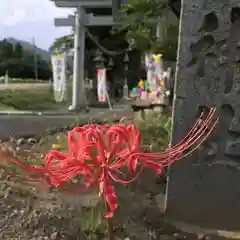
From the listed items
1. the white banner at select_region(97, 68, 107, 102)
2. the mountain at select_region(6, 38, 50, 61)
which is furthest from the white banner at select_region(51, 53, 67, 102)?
the mountain at select_region(6, 38, 50, 61)

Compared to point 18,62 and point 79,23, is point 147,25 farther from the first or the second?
point 18,62

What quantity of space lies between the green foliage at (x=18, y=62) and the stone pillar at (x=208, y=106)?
25.8 metres

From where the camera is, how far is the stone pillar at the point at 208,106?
11.9ft

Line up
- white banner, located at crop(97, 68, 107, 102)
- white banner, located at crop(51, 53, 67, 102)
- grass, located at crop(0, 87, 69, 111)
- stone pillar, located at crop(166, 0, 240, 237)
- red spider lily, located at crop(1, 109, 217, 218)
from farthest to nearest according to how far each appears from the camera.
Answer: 1. white banner, located at crop(97, 68, 107, 102)
2. grass, located at crop(0, 87, 69, 111)
3. white banner, located at crop(51, 53, 67, 102)
4. stone pillar, located at crop(166, 0, 240, 237)
5. red spider lily, located at crop(1, 109, 217, 218)

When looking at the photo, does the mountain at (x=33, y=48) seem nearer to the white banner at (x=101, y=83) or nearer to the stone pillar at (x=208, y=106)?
the white banner at (x=101, y=83)

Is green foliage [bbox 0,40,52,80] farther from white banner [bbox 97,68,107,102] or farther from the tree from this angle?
the tree

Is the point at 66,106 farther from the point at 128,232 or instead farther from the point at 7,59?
the point at 7,59

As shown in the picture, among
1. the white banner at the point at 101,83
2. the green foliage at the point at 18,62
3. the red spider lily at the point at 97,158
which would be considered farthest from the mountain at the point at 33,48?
the red spider lily at the point at 97,158

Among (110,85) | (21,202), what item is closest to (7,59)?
(110,85)

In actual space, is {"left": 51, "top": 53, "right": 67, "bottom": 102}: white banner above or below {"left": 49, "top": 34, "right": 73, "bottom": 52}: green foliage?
below

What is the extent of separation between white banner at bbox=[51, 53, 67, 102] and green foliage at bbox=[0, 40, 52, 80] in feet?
48.8

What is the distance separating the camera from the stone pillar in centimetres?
363

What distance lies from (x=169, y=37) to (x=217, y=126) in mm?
4483

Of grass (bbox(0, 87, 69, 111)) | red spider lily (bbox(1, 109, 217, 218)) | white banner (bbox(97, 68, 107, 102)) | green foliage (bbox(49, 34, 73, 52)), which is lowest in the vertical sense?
grass (bbox(0, 87, 69, 111))
